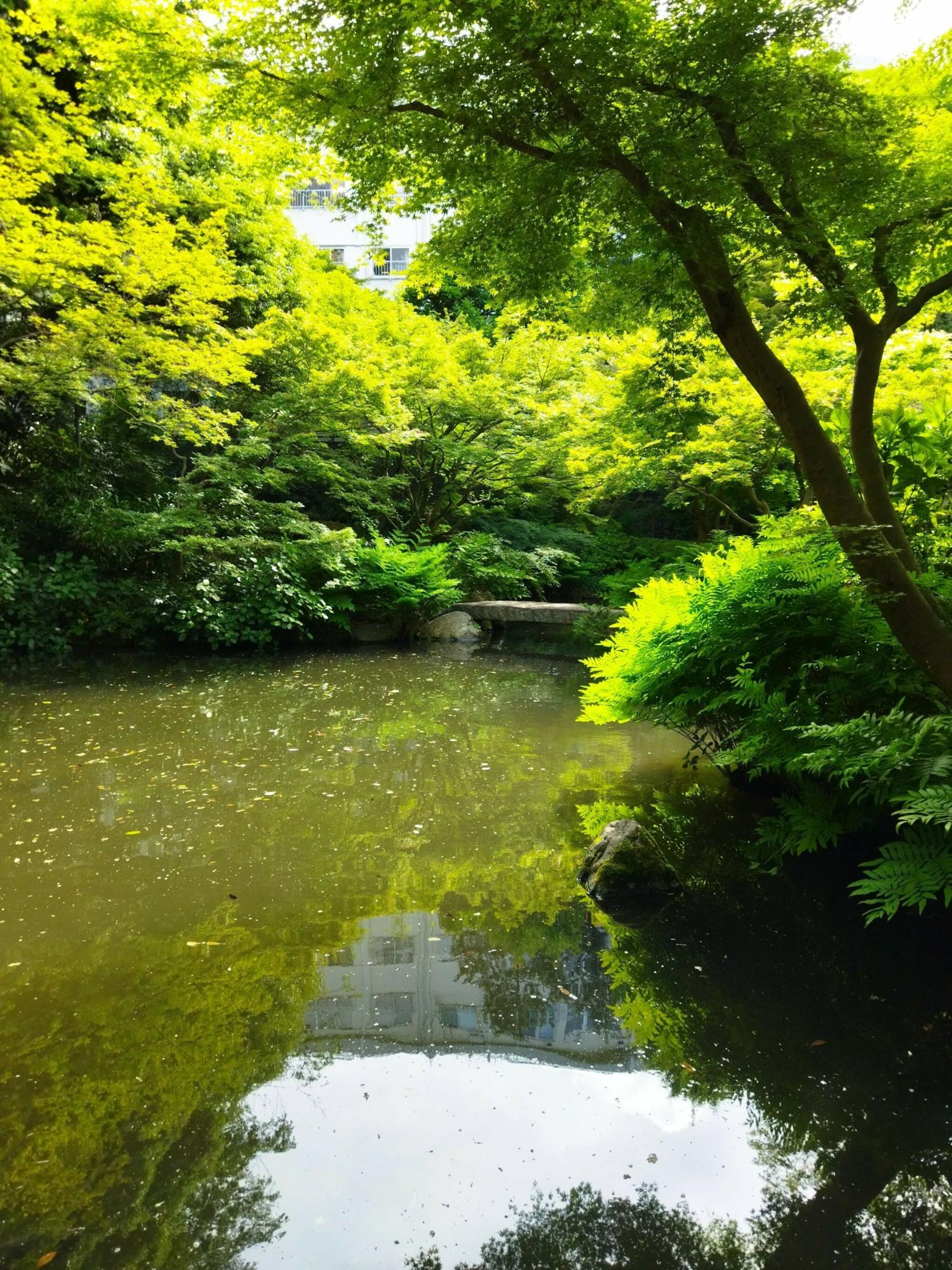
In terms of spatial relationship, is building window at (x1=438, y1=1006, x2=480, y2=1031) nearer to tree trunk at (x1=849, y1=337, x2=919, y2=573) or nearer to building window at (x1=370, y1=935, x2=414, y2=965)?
Answer: building window at (x1=370, y1=935, x2=414, y2=965)

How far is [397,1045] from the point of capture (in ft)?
8.59

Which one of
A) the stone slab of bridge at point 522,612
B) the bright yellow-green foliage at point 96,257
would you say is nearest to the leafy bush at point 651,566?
the stone slab of bridge at point 522,612

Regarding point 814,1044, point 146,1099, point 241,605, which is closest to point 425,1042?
point 146,1099

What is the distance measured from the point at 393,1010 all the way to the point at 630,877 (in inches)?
55.8

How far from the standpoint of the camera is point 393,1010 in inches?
111

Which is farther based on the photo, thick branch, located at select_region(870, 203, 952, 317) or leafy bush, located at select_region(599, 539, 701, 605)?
leafy bush, located at select_region(599, 539, 701, 605)

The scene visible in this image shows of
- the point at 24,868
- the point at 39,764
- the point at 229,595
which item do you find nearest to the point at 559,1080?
the point at 24,868

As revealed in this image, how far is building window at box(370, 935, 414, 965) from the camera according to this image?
10.1ft

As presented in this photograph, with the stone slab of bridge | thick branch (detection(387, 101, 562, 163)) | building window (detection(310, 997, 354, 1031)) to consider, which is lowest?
the stone slab of bridge

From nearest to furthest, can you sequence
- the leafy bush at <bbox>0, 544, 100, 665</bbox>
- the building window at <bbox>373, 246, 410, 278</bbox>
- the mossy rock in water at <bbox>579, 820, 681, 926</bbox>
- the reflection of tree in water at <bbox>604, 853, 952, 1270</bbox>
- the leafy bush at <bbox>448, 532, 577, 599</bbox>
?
the reflection of tree in water at <bbox>604, 853, 952, 1270</bbox> → the mossy rock in water at <bbox>579, 820, 681, 926</bbox> → the leafy bush at <bbox>0, 544, 100, 665</bbox> → the leafy bush at <bbox>448, 532, 577, 599</bbox> → the building window at <bbox>373, 246, 410, 278</bbox>

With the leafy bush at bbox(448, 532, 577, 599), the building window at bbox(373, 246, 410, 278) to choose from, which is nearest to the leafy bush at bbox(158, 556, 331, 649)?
the leafy bush at bbox(448, 532, 577, 599)

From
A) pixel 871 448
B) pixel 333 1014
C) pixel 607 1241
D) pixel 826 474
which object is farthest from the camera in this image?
pixel 871 448

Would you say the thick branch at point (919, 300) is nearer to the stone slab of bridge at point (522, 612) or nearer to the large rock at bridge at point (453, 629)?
the stone slab of bridge at point (522, 612)

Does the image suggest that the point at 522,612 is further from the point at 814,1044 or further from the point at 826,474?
the point at 814,1044
